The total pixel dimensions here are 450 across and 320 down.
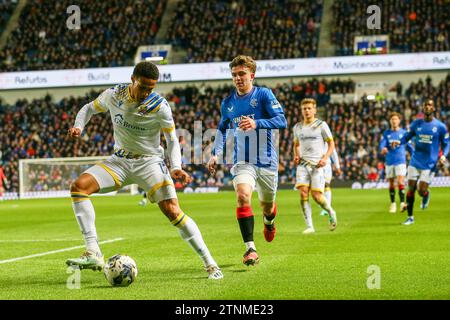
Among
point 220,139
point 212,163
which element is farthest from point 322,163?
point 212,163

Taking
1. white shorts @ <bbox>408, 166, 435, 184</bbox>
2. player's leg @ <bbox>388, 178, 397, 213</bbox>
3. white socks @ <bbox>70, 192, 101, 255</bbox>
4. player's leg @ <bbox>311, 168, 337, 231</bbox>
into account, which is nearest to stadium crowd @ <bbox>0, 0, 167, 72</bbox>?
player's leg @ <bbox>388, 178, 397, 213</bbox>

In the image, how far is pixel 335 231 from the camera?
13.9 metres

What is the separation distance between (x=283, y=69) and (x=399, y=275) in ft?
114

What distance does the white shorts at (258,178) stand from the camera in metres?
9.11

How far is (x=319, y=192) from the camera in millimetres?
13688

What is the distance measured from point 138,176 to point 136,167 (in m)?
0.10

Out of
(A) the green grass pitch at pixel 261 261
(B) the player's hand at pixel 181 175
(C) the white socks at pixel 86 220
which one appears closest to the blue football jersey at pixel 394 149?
(A) the green grass pitch at pixel 261 261

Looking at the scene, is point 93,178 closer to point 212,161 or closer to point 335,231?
point 212,161

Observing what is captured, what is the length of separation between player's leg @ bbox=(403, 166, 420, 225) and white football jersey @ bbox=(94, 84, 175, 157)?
8414 mm

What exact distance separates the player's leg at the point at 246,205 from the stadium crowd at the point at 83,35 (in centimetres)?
3604

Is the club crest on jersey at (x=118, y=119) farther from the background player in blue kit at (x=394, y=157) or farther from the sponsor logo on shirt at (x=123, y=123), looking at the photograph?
the background player in blue kit at (x=394, y=157)

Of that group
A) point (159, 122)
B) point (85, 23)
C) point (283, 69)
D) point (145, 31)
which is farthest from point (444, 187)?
point (159, 122)

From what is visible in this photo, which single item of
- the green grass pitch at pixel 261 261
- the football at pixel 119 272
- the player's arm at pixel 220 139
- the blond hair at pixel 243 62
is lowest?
the green grass pitch at pixel 261 261

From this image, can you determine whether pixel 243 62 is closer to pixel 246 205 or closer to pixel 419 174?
pixel 246 205
